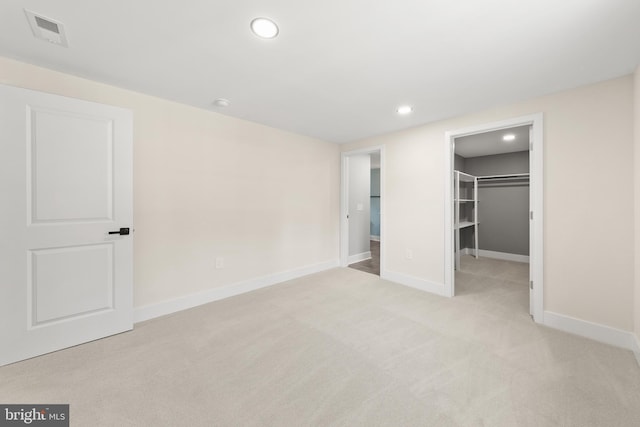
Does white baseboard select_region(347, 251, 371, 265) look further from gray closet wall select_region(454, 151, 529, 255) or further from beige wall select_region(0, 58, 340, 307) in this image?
gray closet wall select_region(454, 151, 529, 255)

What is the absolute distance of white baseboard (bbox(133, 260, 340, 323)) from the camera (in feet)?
8.42

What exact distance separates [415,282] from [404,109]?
234cm

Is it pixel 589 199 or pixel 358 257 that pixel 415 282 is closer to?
pixel 358 257

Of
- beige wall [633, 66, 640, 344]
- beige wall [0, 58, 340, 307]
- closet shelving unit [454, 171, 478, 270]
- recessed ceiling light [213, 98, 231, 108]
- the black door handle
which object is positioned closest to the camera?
beige wall [633, 66, 640, 344]

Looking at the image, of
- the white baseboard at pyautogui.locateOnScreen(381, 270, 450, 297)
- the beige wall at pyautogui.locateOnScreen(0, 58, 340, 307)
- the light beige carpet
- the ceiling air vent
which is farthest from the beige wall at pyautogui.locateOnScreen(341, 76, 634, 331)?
the ceiling air vent

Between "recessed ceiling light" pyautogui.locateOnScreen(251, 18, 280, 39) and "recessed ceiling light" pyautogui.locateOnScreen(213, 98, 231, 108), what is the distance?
1212 millimetres

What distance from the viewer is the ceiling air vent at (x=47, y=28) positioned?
1.50 metres

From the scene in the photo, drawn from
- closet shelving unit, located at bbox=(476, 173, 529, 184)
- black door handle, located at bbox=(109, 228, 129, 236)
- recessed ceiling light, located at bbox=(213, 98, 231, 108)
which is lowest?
black door handle, located at bbox=(109, 228, 129, 236)

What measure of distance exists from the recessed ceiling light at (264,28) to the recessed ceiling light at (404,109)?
1732 millimetres

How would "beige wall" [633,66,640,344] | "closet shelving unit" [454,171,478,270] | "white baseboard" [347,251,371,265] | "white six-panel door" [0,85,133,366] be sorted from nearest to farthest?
"white six-panel door" [0,85,133,366], "beige wall" [633,66,640,344], "white baseboard" [347,251,371,265], "closet shelving unit" [454,171,478,270]

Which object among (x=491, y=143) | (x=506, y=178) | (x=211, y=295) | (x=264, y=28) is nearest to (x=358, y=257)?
(x=211, y=295)

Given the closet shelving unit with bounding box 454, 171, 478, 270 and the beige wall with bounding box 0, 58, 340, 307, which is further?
the closet shelving unit with bounding box 454, 171, 478, 270

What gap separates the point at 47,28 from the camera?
1.59 metres

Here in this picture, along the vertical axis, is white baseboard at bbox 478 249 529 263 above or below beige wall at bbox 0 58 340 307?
below
